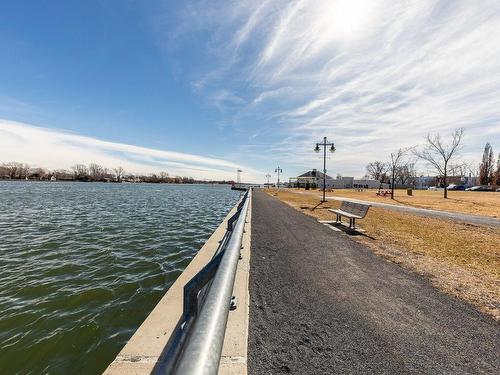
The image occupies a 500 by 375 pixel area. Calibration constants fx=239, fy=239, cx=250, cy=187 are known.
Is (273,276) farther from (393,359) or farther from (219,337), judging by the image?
(219,337)

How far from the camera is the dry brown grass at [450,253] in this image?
4523 millimetres

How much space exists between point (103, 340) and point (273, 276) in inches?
119

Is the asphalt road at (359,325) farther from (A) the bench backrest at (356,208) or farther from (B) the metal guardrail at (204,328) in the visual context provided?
(A) the bench backrest at (356,208)

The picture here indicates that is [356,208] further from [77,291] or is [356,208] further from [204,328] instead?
[204,328]

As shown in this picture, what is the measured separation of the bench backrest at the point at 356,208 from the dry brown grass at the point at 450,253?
0.76 m

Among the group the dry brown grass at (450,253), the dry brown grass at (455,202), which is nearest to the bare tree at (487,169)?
the dry brown grass at (455,202)

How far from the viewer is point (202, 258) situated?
5699mm

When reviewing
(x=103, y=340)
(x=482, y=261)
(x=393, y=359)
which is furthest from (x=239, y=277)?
(x=482, y=261)

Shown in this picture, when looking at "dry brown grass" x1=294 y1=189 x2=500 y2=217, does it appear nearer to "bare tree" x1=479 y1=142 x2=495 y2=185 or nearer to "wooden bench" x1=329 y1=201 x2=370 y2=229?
"wooden bench" x1=329 y1=201 x2=370 y2=229

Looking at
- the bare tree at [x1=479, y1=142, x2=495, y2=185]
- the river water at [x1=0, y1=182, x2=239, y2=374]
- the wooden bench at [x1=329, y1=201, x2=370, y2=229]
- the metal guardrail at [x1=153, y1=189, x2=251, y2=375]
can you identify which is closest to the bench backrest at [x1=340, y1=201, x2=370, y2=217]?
the wooden bench at [x1=329, y1=201, x2=370, y2=229]

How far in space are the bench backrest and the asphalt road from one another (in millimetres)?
4352

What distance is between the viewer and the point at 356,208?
34.8ft

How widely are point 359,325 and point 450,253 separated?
5516 mm

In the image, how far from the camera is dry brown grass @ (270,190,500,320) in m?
4.52
